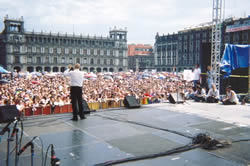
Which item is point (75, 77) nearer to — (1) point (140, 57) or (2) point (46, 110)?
(2) point (46, 110)

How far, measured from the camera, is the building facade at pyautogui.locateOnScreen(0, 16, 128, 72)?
240ft

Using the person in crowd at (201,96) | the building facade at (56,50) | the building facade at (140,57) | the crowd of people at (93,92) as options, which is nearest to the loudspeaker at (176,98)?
the crowd of people at (93,92)

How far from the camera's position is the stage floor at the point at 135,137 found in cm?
342

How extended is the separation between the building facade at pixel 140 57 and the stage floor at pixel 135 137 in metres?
90.7

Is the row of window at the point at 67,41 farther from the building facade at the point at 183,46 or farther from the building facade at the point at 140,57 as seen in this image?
the building facade at the point at 183,46

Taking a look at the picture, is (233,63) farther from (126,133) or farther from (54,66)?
(54,66)

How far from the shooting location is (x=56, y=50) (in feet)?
268

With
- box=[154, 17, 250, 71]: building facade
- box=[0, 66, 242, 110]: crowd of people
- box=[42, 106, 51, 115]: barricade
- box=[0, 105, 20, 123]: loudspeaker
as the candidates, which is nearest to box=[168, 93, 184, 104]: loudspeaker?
box=[0, 66, 242, 110]: crowd of people

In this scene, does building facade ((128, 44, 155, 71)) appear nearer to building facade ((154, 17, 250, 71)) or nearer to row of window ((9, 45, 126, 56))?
building facade ((154, 17, 250, 71))

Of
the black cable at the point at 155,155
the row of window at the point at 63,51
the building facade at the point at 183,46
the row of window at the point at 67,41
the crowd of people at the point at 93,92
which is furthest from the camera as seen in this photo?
the row of window at the point at 67,41

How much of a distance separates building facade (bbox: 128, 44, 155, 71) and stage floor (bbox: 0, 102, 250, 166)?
298ft

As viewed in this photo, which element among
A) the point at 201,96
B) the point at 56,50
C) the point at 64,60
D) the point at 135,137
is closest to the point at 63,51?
the point at 56,50

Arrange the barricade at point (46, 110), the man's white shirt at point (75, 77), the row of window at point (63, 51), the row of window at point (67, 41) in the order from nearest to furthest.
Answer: the man's white shirt at point (75, 77), the barricade at point (46, 110), the row of window at point (63, 51), the row of window at point (67, 41)

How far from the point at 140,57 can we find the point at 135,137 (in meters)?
99.2
